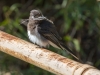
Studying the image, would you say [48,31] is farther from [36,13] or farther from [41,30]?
[36,13]

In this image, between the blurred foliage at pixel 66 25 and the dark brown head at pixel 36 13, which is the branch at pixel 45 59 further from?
the blurred foliage at pixel 66 25

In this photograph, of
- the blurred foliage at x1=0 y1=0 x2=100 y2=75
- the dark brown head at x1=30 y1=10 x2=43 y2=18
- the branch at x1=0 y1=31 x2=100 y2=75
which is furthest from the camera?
the blurred foliage at x1=0 y1=0 x2=100 y2=75

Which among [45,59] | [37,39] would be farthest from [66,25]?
[45,59]

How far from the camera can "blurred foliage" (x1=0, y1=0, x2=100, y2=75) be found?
10.9 ft

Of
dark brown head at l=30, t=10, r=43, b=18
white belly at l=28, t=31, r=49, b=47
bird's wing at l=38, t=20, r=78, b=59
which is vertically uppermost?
dark brown head at l=30, t=10, r=43, b=18

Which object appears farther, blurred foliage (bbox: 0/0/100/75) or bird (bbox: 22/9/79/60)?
blurred foliage (bbox: 0/0/100/75)

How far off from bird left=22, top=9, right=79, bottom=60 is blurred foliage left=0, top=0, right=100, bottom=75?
35.0 inches

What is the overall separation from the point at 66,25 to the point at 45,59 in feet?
6.76

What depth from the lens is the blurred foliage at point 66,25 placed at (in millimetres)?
3332

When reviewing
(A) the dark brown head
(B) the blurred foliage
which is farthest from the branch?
(B) the blurred foliage

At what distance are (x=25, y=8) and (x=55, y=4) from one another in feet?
1.11

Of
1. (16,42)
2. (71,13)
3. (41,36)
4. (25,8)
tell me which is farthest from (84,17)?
(16,42)

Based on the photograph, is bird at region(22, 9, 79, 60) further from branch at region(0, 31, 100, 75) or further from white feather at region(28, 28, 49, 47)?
branch at region(0, 31, 100, 75)

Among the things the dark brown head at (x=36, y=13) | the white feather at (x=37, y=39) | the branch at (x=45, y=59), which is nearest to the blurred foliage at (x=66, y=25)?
the white feather at (x=37, y=39)
